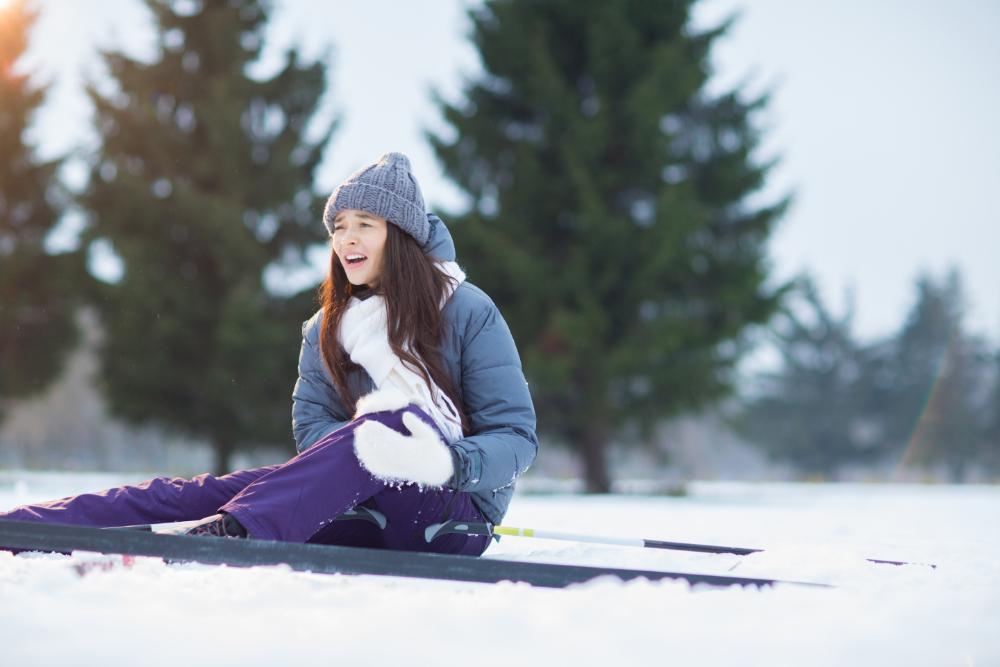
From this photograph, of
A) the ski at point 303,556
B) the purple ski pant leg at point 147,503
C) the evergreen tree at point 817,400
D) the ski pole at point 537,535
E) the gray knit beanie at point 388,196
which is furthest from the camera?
the evergreen tree at point 817,400

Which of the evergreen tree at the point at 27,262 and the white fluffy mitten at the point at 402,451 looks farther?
the evergreen tree at the point at 27,262

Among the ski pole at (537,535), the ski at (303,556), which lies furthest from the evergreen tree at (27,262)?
the ski at (303,556)

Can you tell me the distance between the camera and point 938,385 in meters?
33.6

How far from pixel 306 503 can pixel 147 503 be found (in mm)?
510

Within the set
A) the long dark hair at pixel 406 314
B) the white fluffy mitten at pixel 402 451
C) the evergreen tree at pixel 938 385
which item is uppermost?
the evergreen tree at pixel 938 385

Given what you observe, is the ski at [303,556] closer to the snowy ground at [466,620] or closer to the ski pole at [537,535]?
the snowy ground at [466,620]

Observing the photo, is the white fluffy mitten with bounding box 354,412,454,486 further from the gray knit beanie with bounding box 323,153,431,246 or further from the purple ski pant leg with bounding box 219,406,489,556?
the gray knit beanie with bounding box 323,153,431,246

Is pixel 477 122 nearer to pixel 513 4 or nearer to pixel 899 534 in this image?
pixel 513 4

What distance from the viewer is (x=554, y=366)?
10.7 m

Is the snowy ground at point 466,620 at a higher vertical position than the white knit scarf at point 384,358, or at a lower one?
lower

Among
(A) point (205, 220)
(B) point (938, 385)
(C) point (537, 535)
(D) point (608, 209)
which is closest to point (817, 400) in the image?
(B) point (938, 385)

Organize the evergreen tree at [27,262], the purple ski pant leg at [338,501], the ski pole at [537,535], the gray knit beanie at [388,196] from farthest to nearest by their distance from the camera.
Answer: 1. the evergreen tree at [27,262]
2. the gray knit beanie at [388,196]
3. the ski pole at [537,535]
4. the purple ski pant leg at [338,501]

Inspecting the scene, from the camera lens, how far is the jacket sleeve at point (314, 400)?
263 centimetres

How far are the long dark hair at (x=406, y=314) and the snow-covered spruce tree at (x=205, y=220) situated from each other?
1000 centimetres
